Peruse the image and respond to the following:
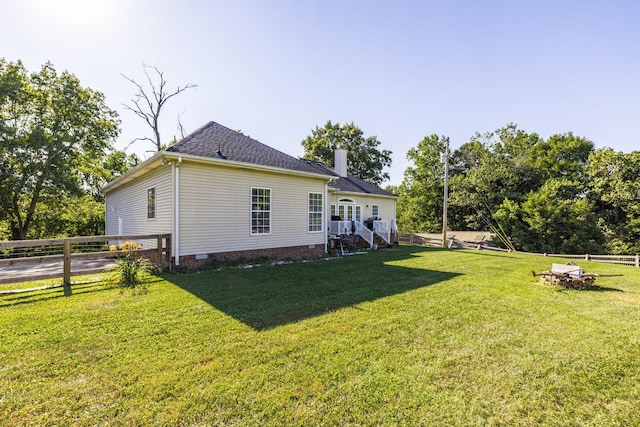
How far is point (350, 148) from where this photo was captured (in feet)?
105

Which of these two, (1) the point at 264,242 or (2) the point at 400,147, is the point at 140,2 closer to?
(1) the point at 264,242

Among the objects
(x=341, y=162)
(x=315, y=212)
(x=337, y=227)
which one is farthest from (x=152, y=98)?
(x=315, y=212)

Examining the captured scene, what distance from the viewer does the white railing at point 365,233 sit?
1509 centimetres

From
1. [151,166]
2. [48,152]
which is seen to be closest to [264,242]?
[151,166]

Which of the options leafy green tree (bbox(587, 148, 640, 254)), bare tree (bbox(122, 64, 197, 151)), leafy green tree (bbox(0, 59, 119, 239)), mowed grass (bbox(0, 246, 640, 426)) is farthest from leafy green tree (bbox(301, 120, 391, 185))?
mowed grass (bbox(0, 246, 640, 426))

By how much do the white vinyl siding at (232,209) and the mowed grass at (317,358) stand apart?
2810 millimetres

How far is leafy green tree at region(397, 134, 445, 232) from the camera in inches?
1073

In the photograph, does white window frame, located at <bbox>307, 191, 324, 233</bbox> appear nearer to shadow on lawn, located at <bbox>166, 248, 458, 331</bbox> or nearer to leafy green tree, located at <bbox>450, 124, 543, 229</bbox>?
shadow on lawn, located at <bbox>166, 248, 458, 331</bbox>

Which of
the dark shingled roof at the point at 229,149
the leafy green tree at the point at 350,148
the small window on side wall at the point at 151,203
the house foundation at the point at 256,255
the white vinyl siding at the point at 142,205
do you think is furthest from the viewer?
the leafy green tree at the point at 350,148

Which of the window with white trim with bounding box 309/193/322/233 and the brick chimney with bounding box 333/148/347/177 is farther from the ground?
the brick chimney with bounding box 333/148/347/177

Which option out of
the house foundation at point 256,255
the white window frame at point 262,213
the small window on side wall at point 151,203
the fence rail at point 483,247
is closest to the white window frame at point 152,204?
the small window on side wall at point 151,203

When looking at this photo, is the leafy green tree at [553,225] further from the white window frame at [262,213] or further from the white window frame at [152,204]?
the white window frame at [152,204]

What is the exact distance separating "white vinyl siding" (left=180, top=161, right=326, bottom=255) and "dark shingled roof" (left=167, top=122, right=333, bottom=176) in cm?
37

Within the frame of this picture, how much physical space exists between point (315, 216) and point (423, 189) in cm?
1904
